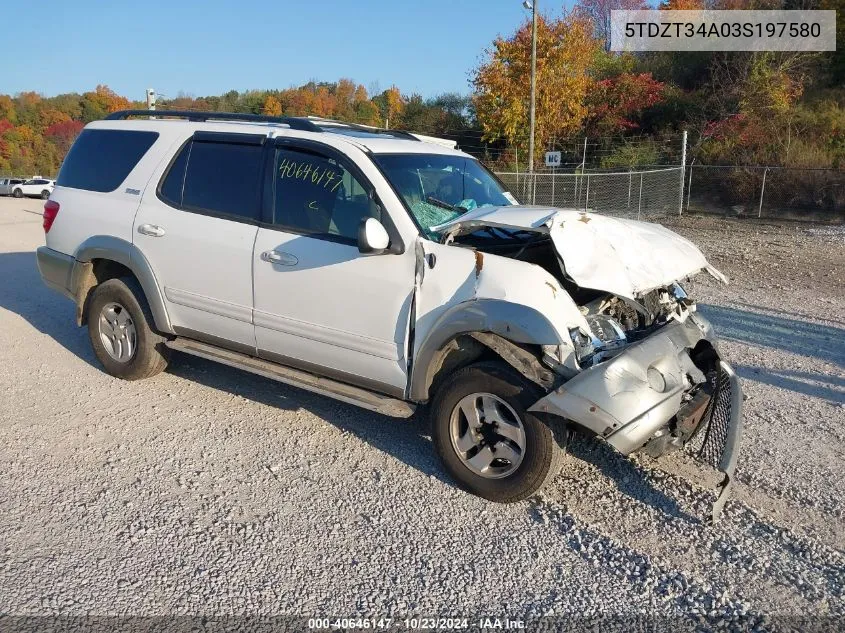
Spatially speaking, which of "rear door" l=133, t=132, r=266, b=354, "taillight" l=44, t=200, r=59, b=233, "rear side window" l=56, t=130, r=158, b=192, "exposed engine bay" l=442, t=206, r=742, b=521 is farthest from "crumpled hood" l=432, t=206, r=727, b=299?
"taillight" l=44, t=200, r=59, b=233

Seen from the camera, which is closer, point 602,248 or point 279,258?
point 602,248

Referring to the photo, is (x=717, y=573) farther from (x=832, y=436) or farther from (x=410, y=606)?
(x=832, y=436)

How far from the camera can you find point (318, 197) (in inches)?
176

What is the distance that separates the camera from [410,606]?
297cm

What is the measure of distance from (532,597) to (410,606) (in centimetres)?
55

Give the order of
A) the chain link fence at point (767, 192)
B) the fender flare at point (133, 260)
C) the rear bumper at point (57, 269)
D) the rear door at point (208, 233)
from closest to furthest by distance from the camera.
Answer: the rear door at point (208, 233), the fender flare at point (133, 260), the rear bumper at point (57, 269), the chain link fence at point (767, 192)

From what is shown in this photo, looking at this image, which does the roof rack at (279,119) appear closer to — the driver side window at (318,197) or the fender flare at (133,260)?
the driver side window at (318,197)

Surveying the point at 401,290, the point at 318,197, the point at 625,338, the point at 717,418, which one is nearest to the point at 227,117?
the point at 318,197

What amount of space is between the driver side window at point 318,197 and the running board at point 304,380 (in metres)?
0.94

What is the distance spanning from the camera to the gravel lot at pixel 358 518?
3.02 meters

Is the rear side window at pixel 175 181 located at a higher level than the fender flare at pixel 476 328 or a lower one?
higher

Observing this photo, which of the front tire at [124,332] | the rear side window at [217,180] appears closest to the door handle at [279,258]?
the rear side window at [217,180]

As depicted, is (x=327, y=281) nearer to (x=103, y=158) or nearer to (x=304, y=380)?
(x=304, y=380)

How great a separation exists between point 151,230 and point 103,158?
1.09 meters
